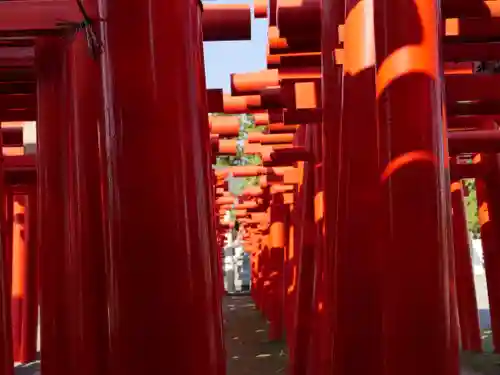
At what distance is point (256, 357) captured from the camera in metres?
12.8

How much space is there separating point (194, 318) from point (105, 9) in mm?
1171

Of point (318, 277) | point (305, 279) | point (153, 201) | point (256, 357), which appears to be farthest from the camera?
point (256, 357)

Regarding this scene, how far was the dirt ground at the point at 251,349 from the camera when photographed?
1146 cm

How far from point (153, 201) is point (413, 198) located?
3.48ft

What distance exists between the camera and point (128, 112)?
104 inches

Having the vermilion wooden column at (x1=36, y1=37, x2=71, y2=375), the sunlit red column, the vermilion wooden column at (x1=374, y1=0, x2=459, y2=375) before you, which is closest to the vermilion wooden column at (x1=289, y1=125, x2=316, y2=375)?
the sunlit red column

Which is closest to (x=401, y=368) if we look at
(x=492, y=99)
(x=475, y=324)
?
(x=492, y=99)

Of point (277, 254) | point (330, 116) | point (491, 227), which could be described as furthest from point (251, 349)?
point (330, 116)

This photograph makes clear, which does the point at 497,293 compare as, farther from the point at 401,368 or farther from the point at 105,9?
the point at 105,9

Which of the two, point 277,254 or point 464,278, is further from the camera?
point 277,254

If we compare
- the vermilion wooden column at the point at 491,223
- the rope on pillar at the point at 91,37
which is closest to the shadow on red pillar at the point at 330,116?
the rope on pillar at the point at 91,37

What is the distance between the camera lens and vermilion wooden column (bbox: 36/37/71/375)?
4074 mm

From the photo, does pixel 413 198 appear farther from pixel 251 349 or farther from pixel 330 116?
pixel 251 349

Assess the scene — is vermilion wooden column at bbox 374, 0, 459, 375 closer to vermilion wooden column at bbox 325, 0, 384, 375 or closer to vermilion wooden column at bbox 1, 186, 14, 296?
vermilion wooden column at bbox 325, 0, 384, 375
